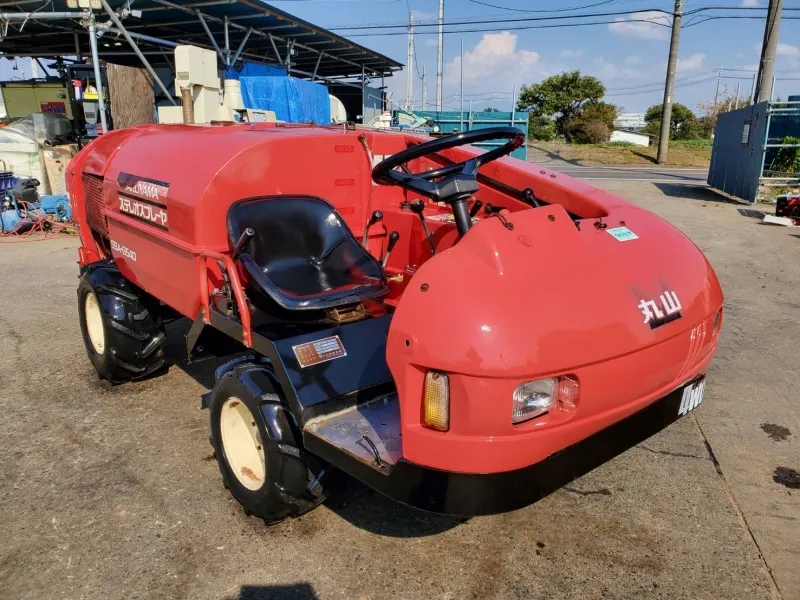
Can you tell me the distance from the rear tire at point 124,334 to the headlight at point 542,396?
281 cm

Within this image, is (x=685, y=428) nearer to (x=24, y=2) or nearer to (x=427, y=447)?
(x=427, y=447)

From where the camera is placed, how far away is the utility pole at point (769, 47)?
1476 cm

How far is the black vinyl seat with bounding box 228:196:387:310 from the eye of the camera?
2945 millimetres

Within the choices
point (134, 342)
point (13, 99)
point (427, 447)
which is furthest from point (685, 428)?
point (13, 99)

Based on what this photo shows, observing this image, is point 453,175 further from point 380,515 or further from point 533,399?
point 380,515

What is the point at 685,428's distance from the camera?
3.52m

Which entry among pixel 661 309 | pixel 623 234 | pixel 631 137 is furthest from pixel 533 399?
pixel 631 137

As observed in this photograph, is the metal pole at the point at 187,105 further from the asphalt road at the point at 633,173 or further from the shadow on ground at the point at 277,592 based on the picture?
the asphalt road at the point at 633,173

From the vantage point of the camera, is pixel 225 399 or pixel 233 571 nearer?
pixel 233 571

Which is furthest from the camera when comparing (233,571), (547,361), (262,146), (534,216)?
(262,146)

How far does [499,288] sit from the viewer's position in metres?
1.91

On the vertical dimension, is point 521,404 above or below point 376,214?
below

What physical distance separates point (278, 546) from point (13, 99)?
19578mm

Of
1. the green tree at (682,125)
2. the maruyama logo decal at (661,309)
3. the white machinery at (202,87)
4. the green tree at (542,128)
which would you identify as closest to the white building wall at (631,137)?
the green tree at (682,125)
